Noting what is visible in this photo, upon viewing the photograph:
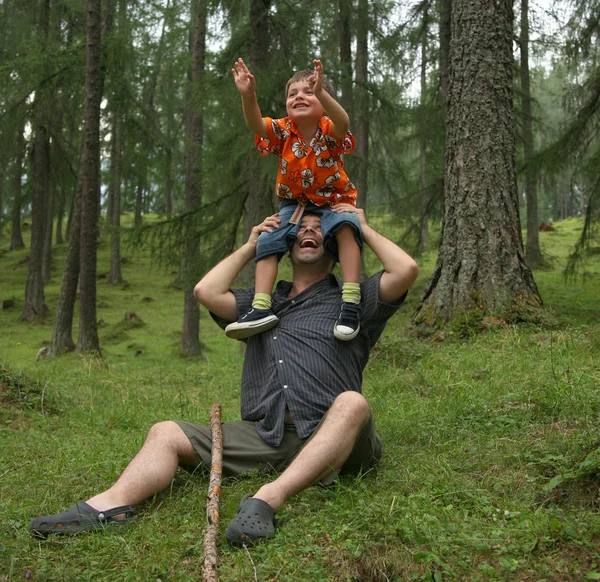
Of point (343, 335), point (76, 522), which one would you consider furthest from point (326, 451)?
point (76, 522)

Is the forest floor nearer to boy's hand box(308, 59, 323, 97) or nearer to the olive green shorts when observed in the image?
the olive green shorts

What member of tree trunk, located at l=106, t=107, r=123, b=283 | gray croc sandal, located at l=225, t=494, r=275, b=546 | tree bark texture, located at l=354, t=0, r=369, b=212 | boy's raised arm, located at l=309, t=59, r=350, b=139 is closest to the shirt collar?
boy's raised arm, located at l=309, t=59, r=350, b=139

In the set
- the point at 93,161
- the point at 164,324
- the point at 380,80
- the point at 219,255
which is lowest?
the point at 164,324

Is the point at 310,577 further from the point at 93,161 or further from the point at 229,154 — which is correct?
the point at 93,161

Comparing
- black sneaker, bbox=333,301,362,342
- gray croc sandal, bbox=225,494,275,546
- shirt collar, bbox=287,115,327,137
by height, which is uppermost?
shirt collar, bbox=287,115,327,137

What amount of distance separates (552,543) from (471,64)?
18.4ft

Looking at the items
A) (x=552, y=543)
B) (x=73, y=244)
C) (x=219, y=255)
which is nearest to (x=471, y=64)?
(x=552, y=543)

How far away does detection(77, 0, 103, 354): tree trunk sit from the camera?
497 inches

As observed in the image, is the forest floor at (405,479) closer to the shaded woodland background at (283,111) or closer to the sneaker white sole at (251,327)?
the sneaker white sole at (251,327)

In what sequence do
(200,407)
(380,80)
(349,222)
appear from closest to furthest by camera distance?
(349,222), (200,407), (380,80)

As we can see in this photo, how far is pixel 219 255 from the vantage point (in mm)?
12633

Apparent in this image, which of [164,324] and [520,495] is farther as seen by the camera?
[164,324]

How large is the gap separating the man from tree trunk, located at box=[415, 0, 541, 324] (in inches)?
124

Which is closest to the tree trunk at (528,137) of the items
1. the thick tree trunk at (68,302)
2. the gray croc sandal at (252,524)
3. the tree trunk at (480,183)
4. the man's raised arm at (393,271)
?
the tree trunk at (480,183)
